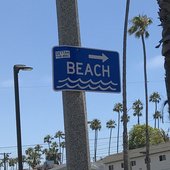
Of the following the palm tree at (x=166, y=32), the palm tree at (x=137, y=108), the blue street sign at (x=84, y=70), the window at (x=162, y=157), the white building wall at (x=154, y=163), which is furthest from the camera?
the palm tree at (x=137, y=108)

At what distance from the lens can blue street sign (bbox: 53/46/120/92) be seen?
629 centimetres

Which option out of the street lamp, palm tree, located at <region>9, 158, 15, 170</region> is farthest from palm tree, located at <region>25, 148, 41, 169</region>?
the street lamp

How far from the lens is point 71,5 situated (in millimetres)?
6641

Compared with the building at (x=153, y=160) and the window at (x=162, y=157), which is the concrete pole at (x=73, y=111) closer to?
the building at (x=153, y=160)

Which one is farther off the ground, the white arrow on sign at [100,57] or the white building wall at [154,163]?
the white arrow on sign at [100,57]

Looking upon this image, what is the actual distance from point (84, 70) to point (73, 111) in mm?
508

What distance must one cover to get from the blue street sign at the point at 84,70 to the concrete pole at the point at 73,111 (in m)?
0.13

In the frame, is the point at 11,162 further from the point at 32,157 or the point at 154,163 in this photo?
the point at 154,163

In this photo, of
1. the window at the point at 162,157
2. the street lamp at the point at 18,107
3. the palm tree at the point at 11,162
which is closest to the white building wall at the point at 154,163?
the window at the point at 162,157

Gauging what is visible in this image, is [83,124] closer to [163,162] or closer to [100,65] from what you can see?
[100,65]

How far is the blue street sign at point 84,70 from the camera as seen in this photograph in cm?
629

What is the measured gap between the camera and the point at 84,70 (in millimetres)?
6340

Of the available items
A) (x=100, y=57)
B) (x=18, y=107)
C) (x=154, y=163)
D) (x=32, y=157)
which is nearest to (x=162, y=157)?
(x=154, y=163)

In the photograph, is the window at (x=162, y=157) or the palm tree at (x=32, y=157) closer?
the window at (x=162, y=157)
